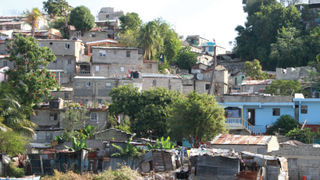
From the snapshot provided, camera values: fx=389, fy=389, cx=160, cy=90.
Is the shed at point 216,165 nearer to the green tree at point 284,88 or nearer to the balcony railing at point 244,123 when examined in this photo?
the balcony railing at point 244,123

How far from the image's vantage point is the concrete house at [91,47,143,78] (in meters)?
50.4

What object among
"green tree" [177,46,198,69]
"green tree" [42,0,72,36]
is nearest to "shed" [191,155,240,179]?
"green tree" [177,46,198,69]

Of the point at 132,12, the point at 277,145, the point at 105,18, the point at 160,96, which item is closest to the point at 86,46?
the point at 132,12

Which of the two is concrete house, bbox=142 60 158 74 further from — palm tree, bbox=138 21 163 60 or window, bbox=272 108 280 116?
window, bbox=272 108 280 116

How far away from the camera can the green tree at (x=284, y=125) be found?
33406 millimetres

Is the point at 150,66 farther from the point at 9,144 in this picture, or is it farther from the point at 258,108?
the point at 9,144

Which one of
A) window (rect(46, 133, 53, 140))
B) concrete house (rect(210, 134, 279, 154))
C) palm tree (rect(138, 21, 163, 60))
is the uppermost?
palm tree (rect(138, 21, 163, 60))

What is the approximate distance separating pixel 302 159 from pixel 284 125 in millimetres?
9676

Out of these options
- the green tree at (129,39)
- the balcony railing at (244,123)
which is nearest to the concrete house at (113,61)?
the green tree at (129,39)

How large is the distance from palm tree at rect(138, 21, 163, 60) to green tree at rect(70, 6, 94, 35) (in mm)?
12809

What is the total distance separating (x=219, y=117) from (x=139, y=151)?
6.93 meters

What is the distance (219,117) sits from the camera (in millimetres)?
28703

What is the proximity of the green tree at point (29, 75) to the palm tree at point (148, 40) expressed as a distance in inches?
891

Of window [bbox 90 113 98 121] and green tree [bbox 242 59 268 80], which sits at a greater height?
green tree [bbox 242 59 268 80]
